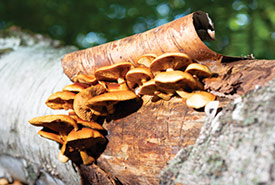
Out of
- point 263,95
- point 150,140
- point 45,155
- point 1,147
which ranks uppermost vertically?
point 263,95

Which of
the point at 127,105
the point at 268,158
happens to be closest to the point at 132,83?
the point at 127,105

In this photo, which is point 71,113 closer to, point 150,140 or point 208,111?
point 150,140

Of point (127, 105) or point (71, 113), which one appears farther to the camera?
point (71, 113)

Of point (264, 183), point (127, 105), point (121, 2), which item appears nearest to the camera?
point (264, 183)

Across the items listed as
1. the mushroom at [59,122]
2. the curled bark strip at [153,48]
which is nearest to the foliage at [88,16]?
the curled bark strip at [153,48]

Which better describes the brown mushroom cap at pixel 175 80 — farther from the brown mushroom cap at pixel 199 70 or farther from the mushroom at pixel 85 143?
the mushroom at pixel 85 143

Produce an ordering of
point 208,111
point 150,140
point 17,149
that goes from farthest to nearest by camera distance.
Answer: point 17,149, point 150,140, point 208,111
